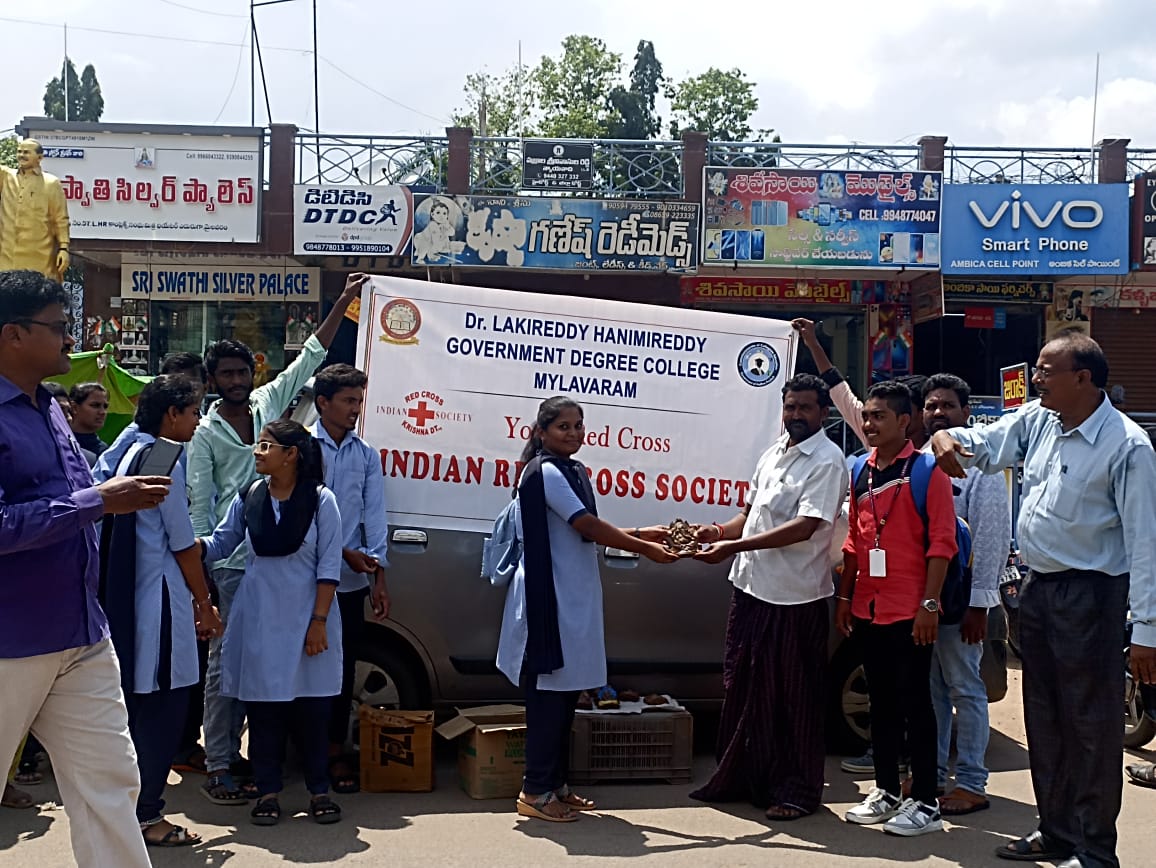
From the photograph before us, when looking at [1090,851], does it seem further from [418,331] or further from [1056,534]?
[418,331]

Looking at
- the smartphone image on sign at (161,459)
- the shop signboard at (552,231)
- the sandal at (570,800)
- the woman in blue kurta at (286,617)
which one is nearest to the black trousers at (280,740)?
the woman in blue kurta at (286,617)

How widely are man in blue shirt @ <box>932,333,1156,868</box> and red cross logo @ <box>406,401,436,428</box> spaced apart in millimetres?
2566

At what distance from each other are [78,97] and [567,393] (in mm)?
42026

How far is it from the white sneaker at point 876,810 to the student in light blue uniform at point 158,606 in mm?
2775

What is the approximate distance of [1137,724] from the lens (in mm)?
6266

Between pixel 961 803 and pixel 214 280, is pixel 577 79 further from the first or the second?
pixel 961 803

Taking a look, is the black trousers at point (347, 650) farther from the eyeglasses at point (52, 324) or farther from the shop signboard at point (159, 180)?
the shop signboard at point (159, 180)

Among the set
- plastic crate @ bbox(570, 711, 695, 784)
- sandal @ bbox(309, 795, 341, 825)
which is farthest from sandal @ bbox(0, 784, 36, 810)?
plastic crate @ bbox(570, 711, 695, 784)

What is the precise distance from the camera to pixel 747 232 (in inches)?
567

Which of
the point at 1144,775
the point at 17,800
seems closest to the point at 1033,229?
the point at 1144,775

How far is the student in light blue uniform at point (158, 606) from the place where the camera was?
443cm

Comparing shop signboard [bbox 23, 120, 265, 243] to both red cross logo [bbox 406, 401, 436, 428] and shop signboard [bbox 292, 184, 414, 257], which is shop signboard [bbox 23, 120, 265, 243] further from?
red cross logo [bbox 406, 401, 436, 428]

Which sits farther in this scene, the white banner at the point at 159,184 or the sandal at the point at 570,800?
the white banner at the point at 159,184

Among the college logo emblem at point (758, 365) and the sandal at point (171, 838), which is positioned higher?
the college logo emblem at point (758, 365)
